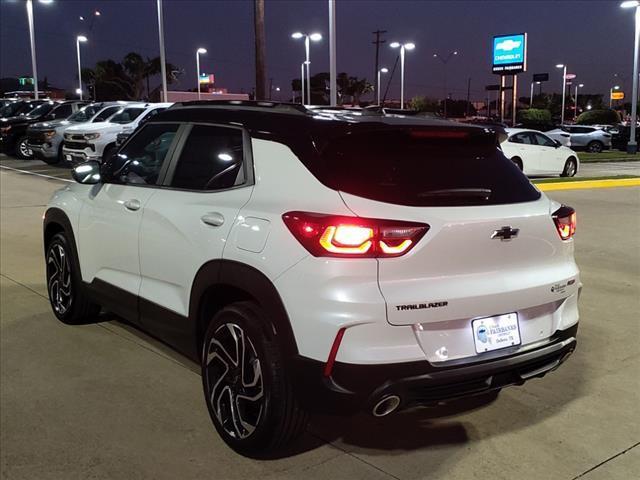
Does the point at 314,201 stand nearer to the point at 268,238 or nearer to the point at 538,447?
the point at 268,238

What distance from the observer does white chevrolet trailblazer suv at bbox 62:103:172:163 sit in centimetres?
1703

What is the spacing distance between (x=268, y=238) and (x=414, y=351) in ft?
2.75

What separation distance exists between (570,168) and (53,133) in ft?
49.7

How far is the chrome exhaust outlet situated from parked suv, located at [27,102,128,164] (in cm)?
1748

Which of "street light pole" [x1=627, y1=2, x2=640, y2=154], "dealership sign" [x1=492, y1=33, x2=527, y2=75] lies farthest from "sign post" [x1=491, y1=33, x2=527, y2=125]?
"street light pole" [x1=627, y1=2, x2=640, y2=154]

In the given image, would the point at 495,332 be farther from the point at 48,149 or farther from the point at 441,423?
the point at 48,149

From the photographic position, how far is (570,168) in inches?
786

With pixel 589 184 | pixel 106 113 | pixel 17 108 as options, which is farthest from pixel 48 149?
pixel 589 184

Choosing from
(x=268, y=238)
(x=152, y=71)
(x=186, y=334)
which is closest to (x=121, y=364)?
(x=186, y=334)

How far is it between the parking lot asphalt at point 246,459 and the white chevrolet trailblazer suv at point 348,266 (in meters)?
0.35

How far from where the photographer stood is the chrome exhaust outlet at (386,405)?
2.97 m

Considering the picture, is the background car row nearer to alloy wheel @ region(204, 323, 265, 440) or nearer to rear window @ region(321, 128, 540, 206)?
alloy wheel @ region(204, 323, 265, 440)

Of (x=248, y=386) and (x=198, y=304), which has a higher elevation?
(x=198, y=304)

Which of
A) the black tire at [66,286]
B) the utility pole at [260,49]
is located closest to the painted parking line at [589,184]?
the utility pole at [260,49]
